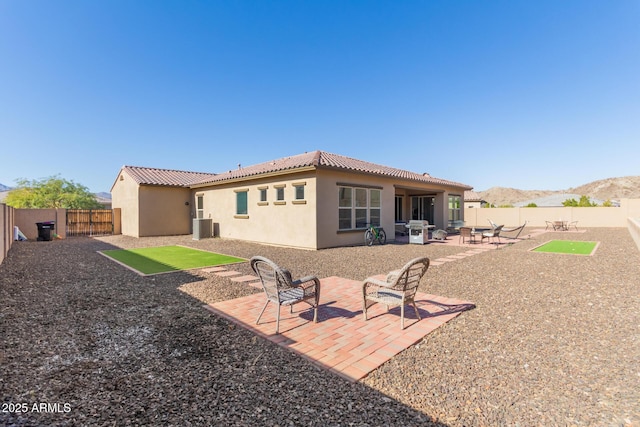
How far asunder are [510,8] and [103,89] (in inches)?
843

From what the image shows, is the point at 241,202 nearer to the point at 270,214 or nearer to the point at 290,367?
the point at 270,214

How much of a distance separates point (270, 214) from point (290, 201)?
1545mm

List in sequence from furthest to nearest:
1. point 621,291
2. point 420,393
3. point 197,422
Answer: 1. point 621,291
2. point 420,393
3. point 197,422

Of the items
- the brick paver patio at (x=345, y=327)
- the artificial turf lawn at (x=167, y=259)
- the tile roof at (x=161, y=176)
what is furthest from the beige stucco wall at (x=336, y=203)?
the tile roof at (x=161, y=176)

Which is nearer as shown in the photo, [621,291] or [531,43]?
[621,291]

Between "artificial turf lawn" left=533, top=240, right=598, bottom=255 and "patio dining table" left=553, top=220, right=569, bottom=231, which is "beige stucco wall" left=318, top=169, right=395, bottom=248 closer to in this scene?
"artificial turf lawn" left=533, top=240, right=598, bottom=255

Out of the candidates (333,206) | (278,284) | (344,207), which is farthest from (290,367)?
(344,207)

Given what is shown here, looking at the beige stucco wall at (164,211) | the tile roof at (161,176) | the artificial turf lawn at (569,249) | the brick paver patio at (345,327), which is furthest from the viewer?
the tile roof at (161,176)

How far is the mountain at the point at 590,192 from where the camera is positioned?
77.3m

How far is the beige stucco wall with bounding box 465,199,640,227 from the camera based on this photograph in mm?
26016

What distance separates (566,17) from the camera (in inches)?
461

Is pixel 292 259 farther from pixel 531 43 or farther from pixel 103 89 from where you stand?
pixel 103 89

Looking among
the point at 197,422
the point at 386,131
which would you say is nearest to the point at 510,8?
the point at 386,131

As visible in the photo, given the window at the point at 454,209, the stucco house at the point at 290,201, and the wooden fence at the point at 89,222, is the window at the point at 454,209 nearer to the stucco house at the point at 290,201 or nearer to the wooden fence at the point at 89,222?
the stucco house at the point at 290,201
